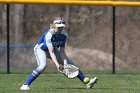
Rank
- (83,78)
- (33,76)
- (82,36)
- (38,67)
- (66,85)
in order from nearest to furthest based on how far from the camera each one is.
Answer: (33,76), (38,67), (83,78), (66,85), (82,36)

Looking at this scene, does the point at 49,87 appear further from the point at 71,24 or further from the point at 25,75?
the point at 71,24

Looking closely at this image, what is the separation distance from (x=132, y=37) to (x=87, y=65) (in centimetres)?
523

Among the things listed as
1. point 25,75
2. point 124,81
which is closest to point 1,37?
point 25,75

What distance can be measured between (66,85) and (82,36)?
11364mm

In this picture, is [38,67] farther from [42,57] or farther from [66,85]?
[66,85]

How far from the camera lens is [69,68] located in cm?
1100

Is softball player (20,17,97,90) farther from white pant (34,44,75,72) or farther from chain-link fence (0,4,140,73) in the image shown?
chain-link fence (0,4,140,73)

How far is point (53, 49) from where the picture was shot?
1102 cm

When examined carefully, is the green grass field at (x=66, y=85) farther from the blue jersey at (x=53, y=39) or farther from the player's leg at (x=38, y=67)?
the blue jersey at (x=53, y=39)

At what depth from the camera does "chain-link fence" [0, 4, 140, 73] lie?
59.8ft

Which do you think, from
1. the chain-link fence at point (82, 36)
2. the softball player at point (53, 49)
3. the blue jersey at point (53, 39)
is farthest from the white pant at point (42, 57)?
the chain-link fence at point (82, 36)

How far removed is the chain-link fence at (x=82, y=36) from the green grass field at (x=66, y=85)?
240cm

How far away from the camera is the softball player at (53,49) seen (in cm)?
A: 1083

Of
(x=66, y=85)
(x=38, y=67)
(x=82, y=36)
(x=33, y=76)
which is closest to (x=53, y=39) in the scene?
(x=38, y=67)
